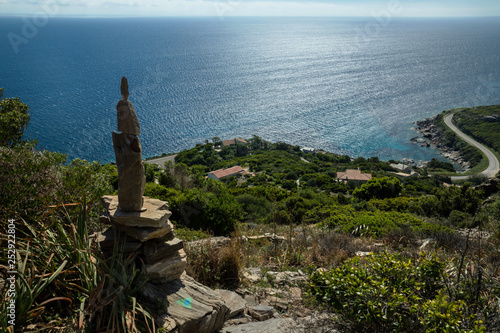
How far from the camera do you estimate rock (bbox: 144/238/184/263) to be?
16.4ft

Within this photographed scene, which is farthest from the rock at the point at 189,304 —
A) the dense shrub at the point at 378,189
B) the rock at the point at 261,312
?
the dense shrub at the point at 378,189

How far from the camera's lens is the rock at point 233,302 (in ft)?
16.7

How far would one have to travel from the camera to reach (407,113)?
67.1 meters

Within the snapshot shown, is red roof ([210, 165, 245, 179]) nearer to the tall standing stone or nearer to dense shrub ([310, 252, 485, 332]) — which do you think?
the tall standing stone

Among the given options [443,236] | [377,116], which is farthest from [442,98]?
[443,236]

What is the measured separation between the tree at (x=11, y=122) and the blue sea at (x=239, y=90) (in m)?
30.3

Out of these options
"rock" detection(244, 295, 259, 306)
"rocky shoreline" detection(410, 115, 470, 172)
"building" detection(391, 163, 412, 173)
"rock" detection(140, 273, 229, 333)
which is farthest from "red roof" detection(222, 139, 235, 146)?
"rock" detection(140, 273, 229, 333)

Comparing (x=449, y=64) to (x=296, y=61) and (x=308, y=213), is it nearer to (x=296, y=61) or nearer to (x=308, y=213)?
(x=296, y=61)

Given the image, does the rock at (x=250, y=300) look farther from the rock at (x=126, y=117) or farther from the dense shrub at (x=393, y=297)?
the rock at (x=126, y=117)

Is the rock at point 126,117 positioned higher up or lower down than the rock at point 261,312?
higher up

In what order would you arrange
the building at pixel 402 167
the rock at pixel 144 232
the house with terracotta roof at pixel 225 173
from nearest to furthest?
the rock at pixel 144 232, the house with terracotta roof at pixel 225 173, the building at pixel 402 167

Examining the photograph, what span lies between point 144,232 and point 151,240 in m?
0.33

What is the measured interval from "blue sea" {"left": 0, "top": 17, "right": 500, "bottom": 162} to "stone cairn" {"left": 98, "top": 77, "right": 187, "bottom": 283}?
134ft

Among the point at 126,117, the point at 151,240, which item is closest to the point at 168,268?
the point at 151,240
